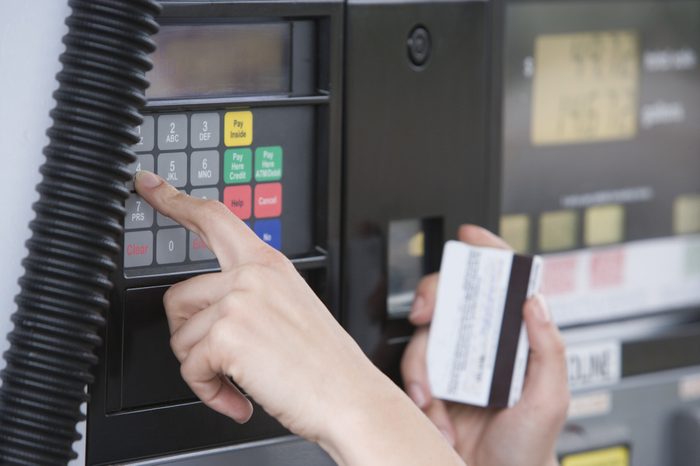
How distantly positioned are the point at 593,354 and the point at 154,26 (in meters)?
1.10

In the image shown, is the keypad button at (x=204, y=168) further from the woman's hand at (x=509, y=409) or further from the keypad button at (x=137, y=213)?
the woman's hand at (x=509, y=409)

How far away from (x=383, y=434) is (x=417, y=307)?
9.8 inches

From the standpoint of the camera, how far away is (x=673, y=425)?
189 centimetres

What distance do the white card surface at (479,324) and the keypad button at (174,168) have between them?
0.29 meters

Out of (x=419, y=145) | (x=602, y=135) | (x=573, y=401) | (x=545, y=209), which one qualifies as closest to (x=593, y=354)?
(x=573, y=401)

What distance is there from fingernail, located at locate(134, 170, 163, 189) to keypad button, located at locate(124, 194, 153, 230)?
2 centimetres

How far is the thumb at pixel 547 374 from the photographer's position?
123cm

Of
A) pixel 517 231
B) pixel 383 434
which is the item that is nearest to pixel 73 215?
pixel 383 434

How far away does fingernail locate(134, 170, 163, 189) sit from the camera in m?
1.00

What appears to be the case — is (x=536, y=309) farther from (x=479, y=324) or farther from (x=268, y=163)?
(x=268, y=163)

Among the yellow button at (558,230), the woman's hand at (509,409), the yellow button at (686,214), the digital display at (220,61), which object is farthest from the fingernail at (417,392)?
the yellow button at (686,214)

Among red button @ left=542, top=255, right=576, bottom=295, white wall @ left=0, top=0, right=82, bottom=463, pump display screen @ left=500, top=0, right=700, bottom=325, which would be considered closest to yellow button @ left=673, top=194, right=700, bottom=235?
pump display screen @ left=500, top=0, right=700, bottom=325

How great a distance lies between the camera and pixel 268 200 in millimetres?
1104

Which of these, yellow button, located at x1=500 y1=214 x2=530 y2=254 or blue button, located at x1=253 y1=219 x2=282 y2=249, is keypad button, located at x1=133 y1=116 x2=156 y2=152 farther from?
yellow button, located at x1=500 y1=214 x2=530 y2=254
